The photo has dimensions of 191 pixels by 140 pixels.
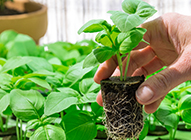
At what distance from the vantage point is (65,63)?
979mm

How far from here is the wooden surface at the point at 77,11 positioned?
8.68 ft

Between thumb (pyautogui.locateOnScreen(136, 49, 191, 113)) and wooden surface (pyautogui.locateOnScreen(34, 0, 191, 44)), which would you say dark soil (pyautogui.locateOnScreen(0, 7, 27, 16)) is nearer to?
wooden surface (pyautogui.locateOnScreen(34, 0, 191, 44))

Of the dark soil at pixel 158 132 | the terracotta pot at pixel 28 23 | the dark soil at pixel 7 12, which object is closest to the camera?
the dark soil at pixel 158 132

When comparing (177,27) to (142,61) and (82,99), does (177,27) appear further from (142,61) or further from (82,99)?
(82,99)

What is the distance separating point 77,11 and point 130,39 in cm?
224

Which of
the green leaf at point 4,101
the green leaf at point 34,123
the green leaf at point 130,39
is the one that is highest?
the green leaf at point 130,39

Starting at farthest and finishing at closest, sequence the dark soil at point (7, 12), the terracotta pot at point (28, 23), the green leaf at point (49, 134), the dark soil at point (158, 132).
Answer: the dark soil at point (7, 12)
the terracotta pot at point (28, 23)
the dark soil at point (158, 132)
the green leaf at point (49, 134)

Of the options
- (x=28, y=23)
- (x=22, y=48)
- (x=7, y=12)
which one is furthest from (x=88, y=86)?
(x=7, y=12)

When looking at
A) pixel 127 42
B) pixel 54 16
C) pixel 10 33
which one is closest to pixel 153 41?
pixel 127 42

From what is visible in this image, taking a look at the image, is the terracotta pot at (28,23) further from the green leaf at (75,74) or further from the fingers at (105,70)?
the fingers at (105,70)

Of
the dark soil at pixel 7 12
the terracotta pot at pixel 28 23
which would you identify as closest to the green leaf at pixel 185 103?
the terracotta pot at pixel 28 23

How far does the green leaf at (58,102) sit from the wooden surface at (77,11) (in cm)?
208

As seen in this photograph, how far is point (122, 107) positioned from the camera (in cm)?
53

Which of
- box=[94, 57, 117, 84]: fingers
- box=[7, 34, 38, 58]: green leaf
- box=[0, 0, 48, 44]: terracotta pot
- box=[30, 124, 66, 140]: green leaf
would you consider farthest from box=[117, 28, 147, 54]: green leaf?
box=[0, 0, 48, 44]: terracotta pot
